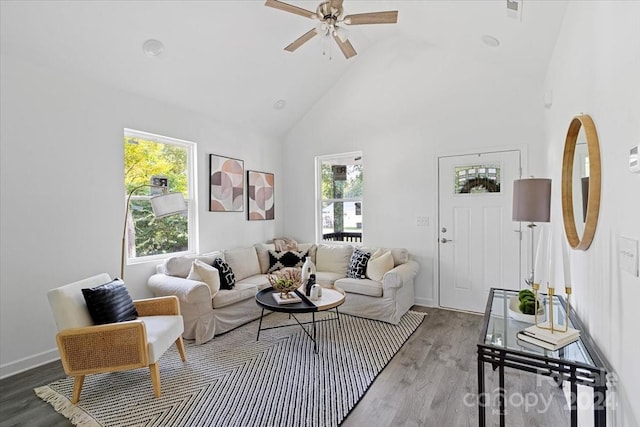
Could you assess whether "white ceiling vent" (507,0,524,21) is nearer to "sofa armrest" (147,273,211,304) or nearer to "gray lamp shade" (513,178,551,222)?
"gray lamp shade" (513,178,551,222)

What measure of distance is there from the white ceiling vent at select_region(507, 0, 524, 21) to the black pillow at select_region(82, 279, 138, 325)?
367cm

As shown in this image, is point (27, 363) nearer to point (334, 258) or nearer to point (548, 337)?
point (334, 258)

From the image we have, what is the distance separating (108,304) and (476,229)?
3.93 m

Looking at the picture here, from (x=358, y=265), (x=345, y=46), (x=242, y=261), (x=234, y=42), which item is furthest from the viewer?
(x=242, y=261)

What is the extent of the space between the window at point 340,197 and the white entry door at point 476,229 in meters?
1.26

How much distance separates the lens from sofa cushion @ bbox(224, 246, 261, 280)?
4.23m

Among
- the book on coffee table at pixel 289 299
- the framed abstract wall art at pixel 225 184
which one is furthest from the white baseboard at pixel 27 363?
the framed abstract wall art at pixel 225 184

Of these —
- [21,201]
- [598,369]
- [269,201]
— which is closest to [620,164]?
[598,369]

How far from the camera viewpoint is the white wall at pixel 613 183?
1.15 metres

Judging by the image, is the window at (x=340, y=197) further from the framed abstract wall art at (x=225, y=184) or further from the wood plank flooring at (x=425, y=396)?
the wood plank flooring at (x=425, y=396)

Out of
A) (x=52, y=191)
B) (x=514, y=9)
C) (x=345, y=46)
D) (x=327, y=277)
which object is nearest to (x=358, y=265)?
(x=327, y=277)

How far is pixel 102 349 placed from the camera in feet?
7.55

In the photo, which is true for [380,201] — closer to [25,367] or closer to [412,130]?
[412,130]

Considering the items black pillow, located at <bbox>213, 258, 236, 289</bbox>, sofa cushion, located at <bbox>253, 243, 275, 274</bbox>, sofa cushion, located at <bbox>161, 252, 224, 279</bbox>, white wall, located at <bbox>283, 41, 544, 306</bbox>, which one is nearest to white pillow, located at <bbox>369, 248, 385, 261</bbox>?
white wall, located at <bbox>283, 41, 544, 306</bbox>
